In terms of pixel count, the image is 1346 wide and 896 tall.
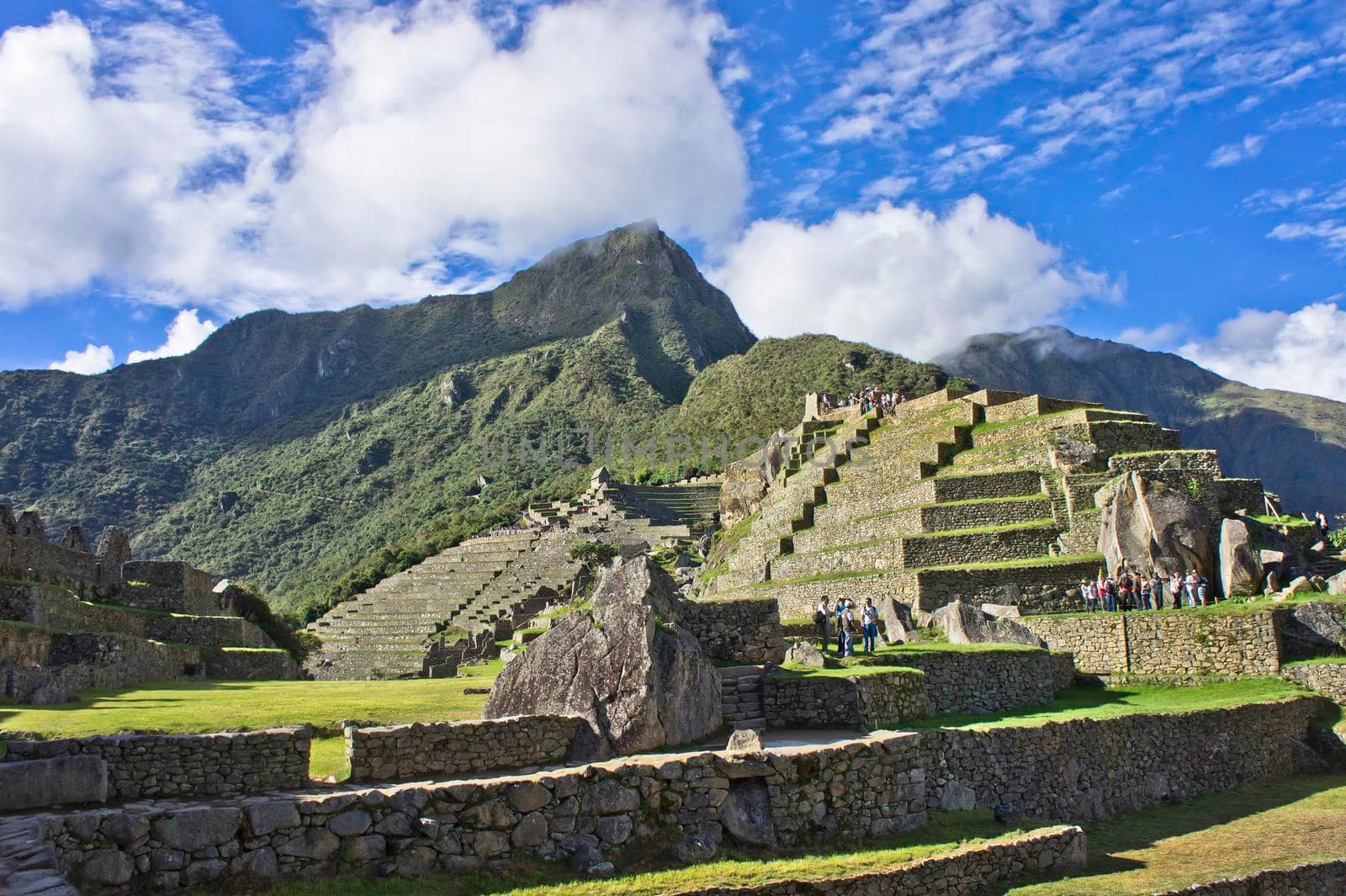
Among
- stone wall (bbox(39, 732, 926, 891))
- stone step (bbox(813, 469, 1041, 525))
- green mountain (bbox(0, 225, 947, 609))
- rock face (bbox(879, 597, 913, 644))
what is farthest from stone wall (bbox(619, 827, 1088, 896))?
green mountain (bbox(0, 225, 947, 609))

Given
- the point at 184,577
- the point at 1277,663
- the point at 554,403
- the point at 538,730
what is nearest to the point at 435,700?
the point at 538,730

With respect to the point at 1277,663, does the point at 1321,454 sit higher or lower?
higher

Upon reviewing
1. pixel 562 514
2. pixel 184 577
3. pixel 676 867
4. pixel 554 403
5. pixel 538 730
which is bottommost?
pixel 676 867

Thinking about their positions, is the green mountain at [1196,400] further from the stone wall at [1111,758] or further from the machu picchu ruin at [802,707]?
the stone wall at [1111,758]

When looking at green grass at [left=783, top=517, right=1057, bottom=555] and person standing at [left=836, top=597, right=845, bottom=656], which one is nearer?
person standing at [left=836, top=597, right=845, bottom=656]

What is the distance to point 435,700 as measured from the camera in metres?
14.4

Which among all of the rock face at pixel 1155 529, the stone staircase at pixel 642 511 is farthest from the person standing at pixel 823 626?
the stone staircase at pixel 642 511

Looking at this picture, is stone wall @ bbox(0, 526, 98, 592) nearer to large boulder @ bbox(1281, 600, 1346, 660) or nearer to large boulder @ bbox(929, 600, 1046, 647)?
large boulder @ bbox(929, 600, 1046, 647)

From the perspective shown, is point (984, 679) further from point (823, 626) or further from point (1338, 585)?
point (1338, 585)

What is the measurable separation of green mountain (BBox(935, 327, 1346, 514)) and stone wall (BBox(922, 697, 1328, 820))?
51.8 meters

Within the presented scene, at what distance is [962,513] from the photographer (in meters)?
26.0

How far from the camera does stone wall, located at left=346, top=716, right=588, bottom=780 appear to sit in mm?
9148

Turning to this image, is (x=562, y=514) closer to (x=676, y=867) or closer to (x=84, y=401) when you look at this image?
(x=676, y=867)

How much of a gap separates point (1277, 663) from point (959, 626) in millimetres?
5541
